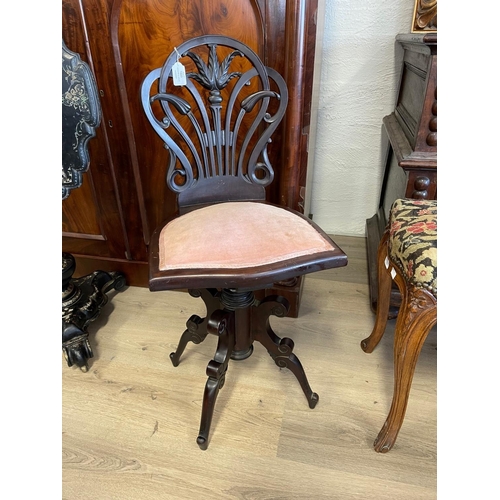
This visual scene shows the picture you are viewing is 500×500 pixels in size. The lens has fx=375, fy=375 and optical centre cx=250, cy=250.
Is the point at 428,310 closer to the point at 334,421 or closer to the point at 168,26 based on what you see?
the point at 334,421

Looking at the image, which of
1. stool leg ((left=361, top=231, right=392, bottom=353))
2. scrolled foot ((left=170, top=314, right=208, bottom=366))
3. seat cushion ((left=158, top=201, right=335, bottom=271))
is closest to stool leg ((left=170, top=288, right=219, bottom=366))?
scrolled foot ((left=170, top=314, right=208, bottom=366))

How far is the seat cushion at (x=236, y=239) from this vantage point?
2.97ft

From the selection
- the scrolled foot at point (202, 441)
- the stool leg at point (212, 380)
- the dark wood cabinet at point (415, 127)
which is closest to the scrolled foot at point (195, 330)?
the stool leg at point (212, 380)

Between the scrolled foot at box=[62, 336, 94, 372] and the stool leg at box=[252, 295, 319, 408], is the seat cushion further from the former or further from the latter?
the scrolled foot at box=[62, 336, 94, 372]

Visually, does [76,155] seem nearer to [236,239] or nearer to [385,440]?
[236,239]

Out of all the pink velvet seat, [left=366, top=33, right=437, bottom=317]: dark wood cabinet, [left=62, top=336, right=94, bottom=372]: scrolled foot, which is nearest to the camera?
the pink velvet seat

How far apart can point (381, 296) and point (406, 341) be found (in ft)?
1.26

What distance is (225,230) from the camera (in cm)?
99

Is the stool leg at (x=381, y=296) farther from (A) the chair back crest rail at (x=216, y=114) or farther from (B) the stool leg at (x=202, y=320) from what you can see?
(B) the stool leg at (x=202, y=320)

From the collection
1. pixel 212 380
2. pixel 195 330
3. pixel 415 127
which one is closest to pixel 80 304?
pixel 195 330

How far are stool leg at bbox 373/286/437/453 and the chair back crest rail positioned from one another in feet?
1.98

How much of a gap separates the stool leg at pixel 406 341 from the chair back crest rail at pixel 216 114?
603 mm

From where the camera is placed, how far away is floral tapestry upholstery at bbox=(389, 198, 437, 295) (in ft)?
2.97
